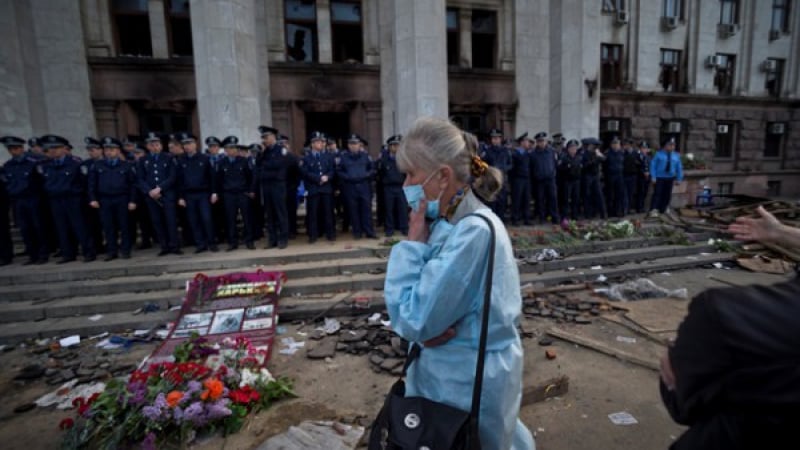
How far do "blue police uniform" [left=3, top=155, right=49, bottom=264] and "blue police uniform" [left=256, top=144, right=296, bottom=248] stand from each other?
3745mm

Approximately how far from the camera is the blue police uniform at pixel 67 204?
22.9ft

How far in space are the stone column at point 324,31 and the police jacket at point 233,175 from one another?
25.5 feet

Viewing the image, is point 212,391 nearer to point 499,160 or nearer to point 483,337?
point 483,337

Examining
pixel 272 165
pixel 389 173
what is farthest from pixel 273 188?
pixel 389 173

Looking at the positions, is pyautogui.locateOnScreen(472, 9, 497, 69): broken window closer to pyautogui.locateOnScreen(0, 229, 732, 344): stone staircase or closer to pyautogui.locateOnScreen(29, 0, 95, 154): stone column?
pyautogui.locateOnScreen(0, 229, 732, 344): stone staircase

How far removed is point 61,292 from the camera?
5980mm

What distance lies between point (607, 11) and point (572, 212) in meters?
12.3

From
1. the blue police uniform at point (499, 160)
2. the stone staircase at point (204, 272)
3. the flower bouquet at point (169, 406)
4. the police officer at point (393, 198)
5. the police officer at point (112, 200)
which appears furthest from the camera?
the blue police uniform at point (499, 160)

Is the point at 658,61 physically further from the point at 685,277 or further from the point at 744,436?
the point at 744,436

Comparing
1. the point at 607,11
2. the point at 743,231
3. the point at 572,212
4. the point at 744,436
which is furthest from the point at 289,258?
the point at 607,11

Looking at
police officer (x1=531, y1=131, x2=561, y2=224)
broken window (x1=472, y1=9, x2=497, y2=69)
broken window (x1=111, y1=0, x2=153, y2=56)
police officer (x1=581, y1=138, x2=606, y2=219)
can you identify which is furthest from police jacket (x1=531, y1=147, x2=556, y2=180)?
broken window (x1=111, y1=0, x2=153, y2=56)

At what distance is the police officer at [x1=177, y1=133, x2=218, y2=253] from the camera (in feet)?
24.0

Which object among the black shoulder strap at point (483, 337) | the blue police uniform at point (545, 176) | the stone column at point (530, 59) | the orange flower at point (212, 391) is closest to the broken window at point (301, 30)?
the stone column at point (530, 59)

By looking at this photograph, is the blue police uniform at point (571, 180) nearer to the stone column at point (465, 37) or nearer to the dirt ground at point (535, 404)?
the dirt ground at point (535, 404)
